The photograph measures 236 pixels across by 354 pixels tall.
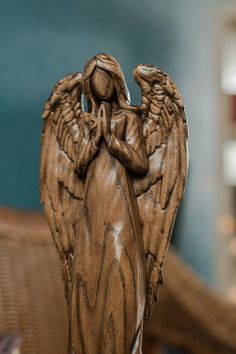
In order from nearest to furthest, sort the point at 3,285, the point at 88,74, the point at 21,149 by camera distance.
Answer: the point at 88,74
the point at 3,285
the point at 21,149

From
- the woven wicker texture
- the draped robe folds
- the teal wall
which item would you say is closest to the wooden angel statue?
the draped robe folds

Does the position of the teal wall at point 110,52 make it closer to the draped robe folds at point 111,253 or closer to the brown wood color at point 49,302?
the brown wood color at point 49,302

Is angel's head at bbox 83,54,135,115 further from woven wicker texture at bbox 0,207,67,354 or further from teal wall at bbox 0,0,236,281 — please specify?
teal wall at bbox 0,0,236,281

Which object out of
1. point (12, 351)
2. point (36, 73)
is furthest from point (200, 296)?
point (12, 351)

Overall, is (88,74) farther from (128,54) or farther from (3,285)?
(128,54)

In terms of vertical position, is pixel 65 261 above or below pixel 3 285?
above
